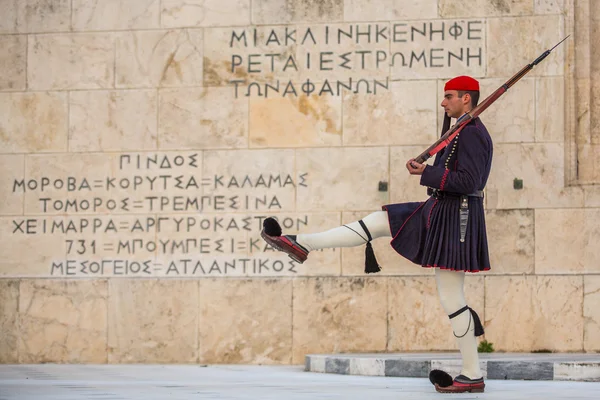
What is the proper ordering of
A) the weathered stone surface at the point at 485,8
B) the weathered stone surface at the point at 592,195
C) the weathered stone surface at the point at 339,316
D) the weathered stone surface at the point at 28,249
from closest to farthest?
the weathered stone surface at the point at 592,195, the weathered stone surface at the point at 339,316, the weathered stone surface at the point at 485,8, the weathered stone surface at the point at 28,249

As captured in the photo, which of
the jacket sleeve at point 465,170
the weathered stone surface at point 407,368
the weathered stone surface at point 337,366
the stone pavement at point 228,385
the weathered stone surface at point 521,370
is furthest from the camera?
the weathered stone surface at point 337,366

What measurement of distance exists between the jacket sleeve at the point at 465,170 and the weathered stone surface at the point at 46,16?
16.4 feet

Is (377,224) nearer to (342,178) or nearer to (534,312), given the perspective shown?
(342,178)

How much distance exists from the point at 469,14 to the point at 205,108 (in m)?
2.50

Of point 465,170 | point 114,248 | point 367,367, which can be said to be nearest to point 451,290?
point 465,170

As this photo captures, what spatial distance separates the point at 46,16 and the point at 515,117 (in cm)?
439

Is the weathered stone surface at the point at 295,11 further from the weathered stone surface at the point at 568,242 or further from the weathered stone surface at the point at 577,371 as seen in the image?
the weathered stone surface at the point at 577,371

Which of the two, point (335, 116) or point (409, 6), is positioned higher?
point (409, 6)

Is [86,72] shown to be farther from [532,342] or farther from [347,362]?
[532,342]

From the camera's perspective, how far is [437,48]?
1099 centimetres

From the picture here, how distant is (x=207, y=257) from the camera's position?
11.1m

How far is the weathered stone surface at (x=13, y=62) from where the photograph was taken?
1147 cm

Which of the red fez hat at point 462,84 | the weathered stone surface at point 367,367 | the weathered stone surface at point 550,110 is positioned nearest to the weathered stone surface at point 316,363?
the weathered stone surface at point 367,367

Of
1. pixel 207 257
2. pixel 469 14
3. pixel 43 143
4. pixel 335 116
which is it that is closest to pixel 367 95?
pixel 335 116
